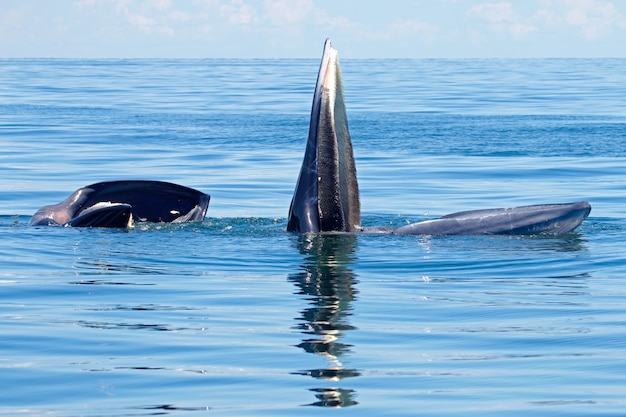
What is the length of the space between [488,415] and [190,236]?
741 centimetres

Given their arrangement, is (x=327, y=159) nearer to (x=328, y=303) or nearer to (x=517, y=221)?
(x=328, y=303)

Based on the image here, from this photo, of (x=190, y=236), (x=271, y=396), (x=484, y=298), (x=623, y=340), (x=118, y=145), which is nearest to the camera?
(x=271, y=396)

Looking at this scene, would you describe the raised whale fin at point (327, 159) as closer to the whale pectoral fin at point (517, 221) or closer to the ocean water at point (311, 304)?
the ocean water at point (311, 304)

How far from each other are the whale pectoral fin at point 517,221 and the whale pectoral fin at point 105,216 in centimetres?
318

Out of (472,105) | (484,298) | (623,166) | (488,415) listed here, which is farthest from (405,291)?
(472,105)

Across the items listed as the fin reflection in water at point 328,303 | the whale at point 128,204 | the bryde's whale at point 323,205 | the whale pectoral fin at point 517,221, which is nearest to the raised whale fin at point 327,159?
the bryde's whale at point 323,205

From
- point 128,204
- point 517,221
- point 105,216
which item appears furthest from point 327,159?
point 105,216

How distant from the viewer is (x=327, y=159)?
11.7m

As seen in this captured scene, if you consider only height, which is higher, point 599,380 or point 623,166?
point 623,166

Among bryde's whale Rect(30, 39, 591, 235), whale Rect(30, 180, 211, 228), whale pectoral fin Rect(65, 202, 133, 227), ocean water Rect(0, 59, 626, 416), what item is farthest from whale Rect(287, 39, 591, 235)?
whale pectoral fin Rect(65, 202, 133, 227)

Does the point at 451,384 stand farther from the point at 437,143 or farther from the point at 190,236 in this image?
the point at 437,143

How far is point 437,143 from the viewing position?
1201 inches

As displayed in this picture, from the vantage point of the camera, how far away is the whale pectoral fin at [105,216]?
43.1ft

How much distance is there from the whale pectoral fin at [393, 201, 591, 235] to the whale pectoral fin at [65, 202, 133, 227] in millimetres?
3177
